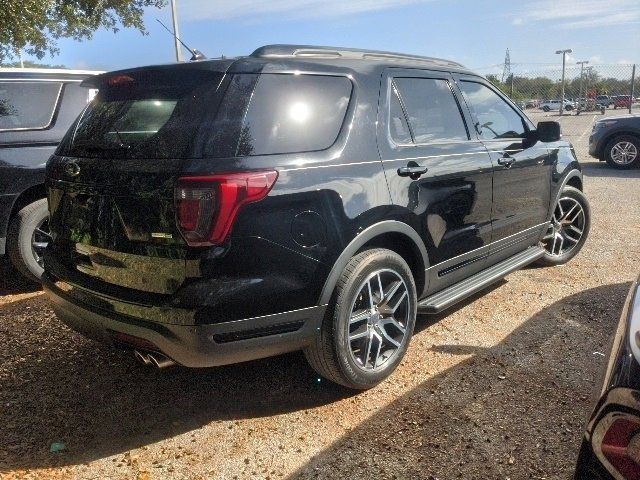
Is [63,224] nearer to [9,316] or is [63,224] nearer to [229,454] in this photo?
[229,454]

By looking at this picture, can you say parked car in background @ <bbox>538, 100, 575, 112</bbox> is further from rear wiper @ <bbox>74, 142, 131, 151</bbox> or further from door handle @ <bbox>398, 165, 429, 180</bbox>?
rear wiper @ <bbox>74, 142, 131, 151</bbox>

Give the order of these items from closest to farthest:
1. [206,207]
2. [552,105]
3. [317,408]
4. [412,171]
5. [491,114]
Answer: [206,207], [317,408], [412,171], [491,114], [552,105]

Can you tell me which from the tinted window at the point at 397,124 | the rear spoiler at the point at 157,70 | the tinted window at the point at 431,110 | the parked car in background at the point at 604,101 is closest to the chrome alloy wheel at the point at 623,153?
the tinted window at the point at 431,110

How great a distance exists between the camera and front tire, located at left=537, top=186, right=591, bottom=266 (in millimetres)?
5070

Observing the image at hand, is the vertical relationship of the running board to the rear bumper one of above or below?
below

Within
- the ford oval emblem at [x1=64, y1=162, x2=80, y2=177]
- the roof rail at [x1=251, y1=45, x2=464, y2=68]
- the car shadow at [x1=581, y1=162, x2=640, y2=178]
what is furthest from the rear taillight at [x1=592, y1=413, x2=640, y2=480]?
the car shadow at [x1=581, y1=162, x2=640, y2=178]

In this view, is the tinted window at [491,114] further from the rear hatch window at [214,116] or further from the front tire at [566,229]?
the rear hatch window at [214,116]

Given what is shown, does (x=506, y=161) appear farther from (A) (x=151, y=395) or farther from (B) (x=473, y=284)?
(A) (x=151, y=395)

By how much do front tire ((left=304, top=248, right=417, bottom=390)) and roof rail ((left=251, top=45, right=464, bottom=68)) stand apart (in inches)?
43.7

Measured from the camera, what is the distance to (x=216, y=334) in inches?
94.8

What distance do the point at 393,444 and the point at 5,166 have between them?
12.1 feet

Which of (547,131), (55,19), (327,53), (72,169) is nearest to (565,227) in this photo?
(547,131)

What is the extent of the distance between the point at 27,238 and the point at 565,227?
479 cm

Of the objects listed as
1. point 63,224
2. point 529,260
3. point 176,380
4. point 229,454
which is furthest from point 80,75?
point 529,260
